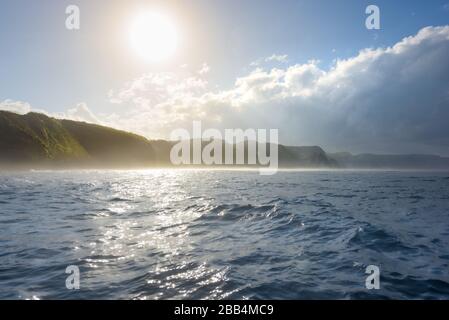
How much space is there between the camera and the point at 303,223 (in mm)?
23062

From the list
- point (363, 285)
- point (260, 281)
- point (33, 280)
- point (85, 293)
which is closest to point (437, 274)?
point (363, 285)

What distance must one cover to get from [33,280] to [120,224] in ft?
36.3

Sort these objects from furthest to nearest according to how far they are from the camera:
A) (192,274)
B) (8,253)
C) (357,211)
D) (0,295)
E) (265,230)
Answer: (357,211) → (265,230) → (8,253) → (192,274) → (0,295)

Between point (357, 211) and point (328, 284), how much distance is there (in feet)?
67.5

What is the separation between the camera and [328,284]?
38.1ft

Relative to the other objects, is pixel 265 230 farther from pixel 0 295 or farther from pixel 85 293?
pixel 0 295

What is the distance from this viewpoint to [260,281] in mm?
11859

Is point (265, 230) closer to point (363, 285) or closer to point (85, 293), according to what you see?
point (363, 285)

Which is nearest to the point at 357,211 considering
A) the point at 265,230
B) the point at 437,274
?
the point at 265,230

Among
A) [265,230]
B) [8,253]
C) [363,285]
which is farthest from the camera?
[265,230]

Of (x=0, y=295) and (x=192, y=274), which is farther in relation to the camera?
(x=192, y=274)
